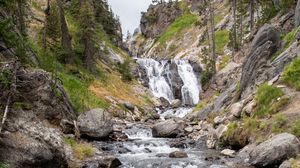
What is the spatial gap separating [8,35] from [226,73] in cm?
3717

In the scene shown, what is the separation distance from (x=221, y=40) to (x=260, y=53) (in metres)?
45.2

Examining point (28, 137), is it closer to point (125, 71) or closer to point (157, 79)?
point (125, 71)

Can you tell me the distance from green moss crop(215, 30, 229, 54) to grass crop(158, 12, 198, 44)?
17.8m

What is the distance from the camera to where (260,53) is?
99.0 feet

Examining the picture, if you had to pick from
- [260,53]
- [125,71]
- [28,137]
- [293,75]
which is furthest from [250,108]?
[125,71]

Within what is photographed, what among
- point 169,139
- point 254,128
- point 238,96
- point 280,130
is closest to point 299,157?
point 280,130

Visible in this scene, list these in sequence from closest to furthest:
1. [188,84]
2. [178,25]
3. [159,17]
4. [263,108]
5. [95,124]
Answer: [263,108] → [95,124] → [188,84] → [178,25] → [159,17]

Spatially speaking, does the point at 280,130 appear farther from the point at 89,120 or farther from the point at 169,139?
the point at 89,120

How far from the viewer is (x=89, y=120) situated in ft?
81.5

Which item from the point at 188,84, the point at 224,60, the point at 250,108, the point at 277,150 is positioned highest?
the point at 224,60

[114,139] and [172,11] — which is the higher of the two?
[172,11]

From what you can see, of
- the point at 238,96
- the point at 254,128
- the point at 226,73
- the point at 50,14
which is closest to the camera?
the point at 254,128

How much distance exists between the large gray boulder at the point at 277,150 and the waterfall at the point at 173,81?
127ft

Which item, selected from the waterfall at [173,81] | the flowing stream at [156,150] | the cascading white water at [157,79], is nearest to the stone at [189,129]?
the flowing stream at [156,150]
